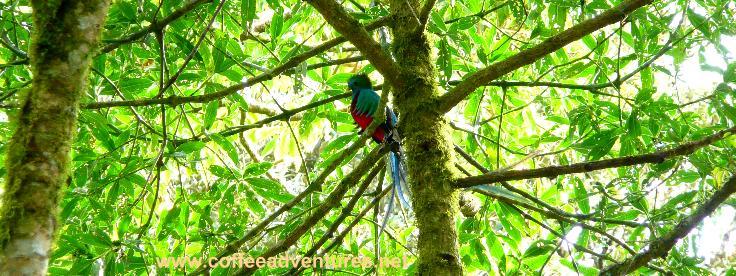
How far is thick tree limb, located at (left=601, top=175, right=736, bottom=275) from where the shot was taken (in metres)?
2.07

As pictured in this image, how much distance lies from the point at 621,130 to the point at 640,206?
0.36 metres

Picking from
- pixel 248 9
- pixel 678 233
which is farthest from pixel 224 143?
pixel 678 233

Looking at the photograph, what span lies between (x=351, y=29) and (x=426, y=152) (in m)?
0.53

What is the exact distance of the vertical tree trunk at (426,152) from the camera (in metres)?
2.08

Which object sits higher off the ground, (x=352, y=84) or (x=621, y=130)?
(x=352, y=84)

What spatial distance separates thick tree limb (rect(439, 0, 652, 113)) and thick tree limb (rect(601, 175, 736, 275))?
646 millimetres

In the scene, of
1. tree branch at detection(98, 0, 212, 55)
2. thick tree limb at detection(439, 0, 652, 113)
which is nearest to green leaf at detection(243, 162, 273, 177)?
tree branch at detection(98, 0, 212, 55)

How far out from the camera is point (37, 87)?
1497 mm

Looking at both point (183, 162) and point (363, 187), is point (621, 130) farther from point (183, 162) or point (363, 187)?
point (183, 162)

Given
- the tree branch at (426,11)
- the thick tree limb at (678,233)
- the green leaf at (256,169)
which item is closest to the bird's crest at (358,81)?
the green leaf at (256,169)

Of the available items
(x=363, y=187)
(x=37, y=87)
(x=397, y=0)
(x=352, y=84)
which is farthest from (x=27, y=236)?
(x=352, y=84)

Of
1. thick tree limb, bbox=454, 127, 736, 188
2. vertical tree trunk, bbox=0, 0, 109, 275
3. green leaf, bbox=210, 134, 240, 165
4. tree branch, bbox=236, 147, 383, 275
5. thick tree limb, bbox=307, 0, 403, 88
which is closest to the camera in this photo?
vertical tree trunk, bbox=0, 0, 109, 275

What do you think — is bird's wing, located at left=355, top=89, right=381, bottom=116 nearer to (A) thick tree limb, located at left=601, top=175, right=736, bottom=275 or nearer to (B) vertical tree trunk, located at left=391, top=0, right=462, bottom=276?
(B) vertical tree trunk, located at left=391, top=0, right=462, bottom=276

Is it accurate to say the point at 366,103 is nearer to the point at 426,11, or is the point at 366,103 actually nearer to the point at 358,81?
the point at 358,81
